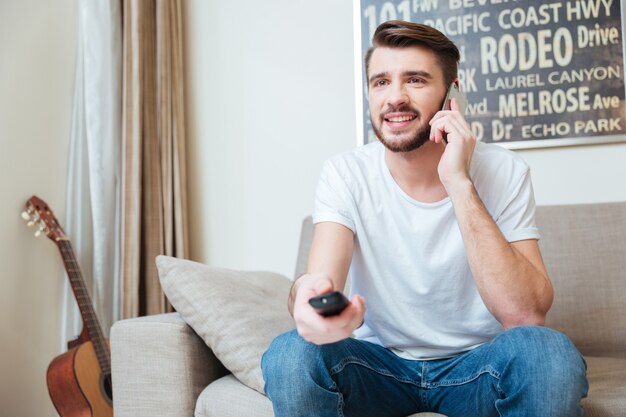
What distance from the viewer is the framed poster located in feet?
8.43

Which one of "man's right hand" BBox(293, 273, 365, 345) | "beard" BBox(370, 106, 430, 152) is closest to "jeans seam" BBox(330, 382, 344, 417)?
"man's right hand" BBox(293, 273, 365, 345)

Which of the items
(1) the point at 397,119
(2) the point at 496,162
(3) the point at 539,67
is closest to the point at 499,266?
(2) the point at 496,162

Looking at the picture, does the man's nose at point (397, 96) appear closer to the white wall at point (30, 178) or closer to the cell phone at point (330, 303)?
the cell phone at point (330, 303)

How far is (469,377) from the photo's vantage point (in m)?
1.47

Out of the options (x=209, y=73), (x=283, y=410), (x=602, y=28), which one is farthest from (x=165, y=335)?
(x=602, y=28)

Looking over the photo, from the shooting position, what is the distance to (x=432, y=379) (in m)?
1.55

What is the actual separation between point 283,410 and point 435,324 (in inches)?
17.9

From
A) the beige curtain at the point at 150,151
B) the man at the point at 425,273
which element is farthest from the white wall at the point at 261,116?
the man at the point at 425,273

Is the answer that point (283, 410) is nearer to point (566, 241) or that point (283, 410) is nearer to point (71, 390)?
point (71, 390)

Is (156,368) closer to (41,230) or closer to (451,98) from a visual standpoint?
(41,230)

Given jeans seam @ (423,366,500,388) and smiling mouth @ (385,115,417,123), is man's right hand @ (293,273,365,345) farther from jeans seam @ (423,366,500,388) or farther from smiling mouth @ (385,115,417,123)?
smiling mouth @ (385,115,417,123)

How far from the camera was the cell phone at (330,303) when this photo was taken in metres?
1.13

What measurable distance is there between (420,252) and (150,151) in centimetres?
147

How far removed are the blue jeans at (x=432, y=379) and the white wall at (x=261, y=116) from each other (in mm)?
1383
